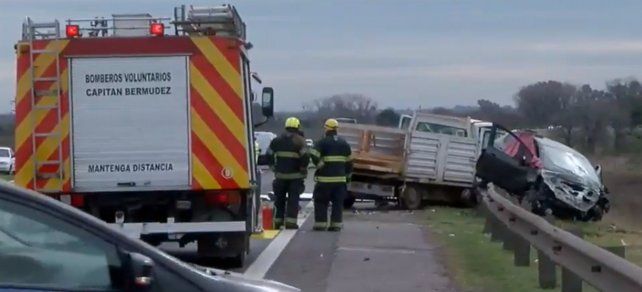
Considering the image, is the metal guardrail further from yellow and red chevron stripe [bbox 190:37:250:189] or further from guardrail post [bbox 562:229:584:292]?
yellow and red chevron stripe [bbox 190:37:250:189]

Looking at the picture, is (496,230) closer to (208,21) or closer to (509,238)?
(509,238)

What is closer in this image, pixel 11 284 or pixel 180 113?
pixel 11 284

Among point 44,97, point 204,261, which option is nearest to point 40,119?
point 44,97

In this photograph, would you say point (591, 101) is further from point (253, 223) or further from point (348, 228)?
point (253, 223)

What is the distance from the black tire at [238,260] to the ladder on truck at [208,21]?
2454 millimetres

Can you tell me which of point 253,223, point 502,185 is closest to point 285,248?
point 253,223

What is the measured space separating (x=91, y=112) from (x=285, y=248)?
419cm

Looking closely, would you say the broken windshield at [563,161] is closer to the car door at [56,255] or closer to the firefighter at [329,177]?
the firefighter at [329,177]

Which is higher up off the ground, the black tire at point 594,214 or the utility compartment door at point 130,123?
the utility compartment door at point 130,123

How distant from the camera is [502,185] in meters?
26.7

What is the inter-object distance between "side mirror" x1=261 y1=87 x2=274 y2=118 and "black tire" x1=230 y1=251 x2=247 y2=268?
237 cm

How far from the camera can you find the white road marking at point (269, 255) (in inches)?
602

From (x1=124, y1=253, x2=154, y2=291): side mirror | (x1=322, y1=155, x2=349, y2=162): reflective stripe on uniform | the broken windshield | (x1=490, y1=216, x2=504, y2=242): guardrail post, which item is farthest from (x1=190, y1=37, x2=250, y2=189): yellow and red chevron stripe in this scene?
the broken windshield

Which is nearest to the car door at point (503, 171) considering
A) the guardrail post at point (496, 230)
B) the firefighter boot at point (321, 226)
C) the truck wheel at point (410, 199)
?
the truck wheel at point (410, 199)
